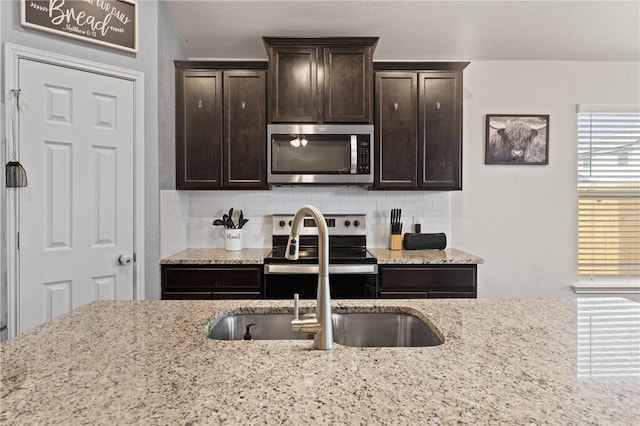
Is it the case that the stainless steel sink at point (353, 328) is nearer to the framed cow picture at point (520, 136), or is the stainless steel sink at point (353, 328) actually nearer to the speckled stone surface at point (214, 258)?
the speckled stone surface at point (214, 258)

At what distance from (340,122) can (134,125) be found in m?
1.43

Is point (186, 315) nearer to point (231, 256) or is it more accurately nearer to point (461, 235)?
point (231, 256)

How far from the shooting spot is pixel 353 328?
4.41 feet

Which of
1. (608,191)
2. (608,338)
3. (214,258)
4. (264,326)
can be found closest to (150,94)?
(214,258)

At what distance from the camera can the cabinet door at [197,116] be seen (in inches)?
114

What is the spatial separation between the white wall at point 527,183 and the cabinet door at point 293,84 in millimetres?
1463

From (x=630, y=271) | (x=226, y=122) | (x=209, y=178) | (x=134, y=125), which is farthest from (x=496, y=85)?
(x=134, y=125)

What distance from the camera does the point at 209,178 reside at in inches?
115

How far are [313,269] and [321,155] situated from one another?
2.88ft

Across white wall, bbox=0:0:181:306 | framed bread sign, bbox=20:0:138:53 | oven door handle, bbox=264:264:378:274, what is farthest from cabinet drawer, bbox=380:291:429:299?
framed bread sign, bbox=20:0:138:53

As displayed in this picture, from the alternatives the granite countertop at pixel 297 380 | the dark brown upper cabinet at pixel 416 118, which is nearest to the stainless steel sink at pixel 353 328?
the granite countertop at pixel 297 380

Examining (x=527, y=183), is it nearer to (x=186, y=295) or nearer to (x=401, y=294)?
(x=401, y=294)

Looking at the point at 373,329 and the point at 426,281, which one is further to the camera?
the point at 426,281

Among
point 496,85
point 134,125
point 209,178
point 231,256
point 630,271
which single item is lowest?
A: point 630,271
